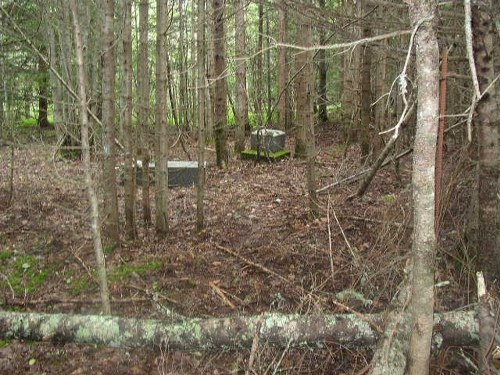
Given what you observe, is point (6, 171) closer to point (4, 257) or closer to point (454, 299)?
point (4, 257)

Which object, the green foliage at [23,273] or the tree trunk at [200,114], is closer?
the green foliage at [23,273]

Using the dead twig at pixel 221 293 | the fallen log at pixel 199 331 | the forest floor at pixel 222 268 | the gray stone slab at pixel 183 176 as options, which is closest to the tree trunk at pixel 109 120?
the forest floor at pixel 222 268

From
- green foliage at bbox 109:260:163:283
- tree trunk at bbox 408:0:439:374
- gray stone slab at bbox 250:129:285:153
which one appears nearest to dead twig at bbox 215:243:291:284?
green foliage at bbox 109:260:163:283

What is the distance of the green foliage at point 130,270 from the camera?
5.78 m

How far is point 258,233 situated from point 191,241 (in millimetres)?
990

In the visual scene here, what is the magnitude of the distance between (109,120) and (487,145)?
428cm

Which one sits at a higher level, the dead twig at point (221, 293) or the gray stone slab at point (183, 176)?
the gray stone slab at point (183, 176)

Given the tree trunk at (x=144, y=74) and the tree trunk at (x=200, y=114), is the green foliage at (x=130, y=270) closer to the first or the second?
the tree trunk at (x=200, y=114)

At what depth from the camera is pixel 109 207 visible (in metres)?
6.36

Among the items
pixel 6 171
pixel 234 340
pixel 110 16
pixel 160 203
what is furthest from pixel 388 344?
pixel 6 171

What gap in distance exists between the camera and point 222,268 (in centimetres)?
596

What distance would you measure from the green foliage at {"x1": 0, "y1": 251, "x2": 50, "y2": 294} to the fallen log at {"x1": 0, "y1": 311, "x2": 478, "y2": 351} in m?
1.65

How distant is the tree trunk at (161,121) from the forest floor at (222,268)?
0.42 metres

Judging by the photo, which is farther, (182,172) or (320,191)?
(182,172)
